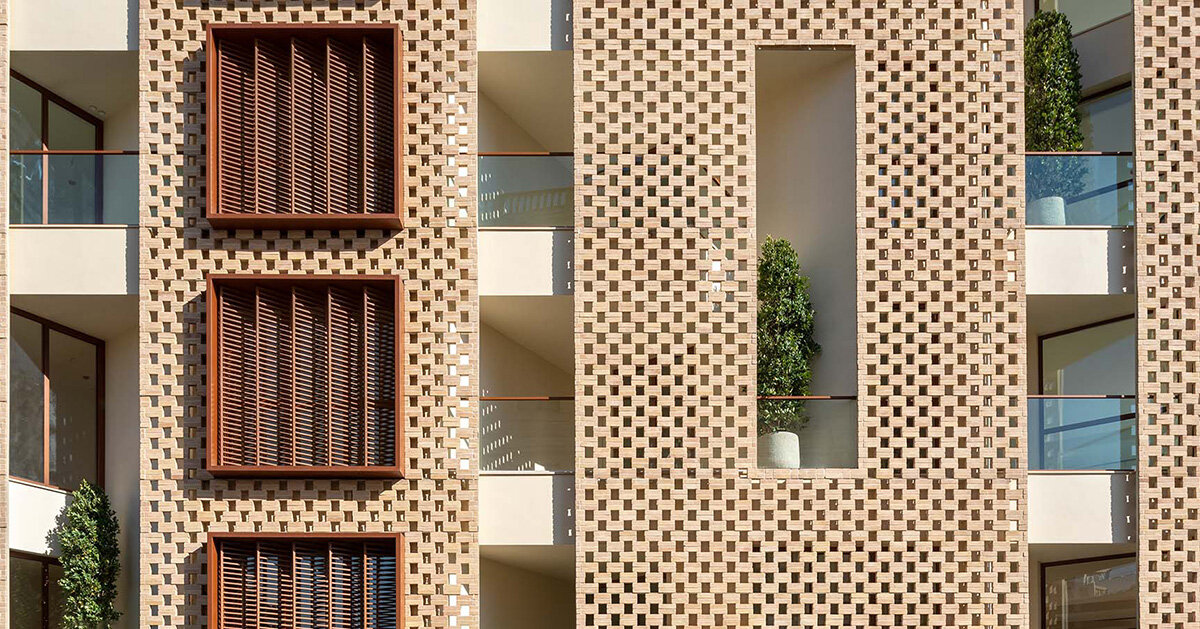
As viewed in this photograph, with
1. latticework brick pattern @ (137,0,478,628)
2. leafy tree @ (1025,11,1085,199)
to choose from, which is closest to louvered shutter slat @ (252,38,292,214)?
latticework brick pattern @ (137,0,478,628)

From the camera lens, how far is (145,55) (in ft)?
47.8

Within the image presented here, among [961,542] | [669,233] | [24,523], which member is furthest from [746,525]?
[24,523]

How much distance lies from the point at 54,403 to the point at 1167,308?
12.8 m

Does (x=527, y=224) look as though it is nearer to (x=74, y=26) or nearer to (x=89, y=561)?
(x=74, y=26)

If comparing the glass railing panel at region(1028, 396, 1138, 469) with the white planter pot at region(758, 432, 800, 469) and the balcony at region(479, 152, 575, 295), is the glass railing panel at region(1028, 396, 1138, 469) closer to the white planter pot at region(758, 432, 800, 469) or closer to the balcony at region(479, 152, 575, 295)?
the white planter pot at region(758, 432, 800, 469)

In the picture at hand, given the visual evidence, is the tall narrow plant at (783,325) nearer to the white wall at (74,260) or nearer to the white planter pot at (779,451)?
the white planter pot at (779,451)

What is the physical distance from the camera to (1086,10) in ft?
53.0

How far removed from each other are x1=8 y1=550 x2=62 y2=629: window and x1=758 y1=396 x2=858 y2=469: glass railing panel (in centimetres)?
819

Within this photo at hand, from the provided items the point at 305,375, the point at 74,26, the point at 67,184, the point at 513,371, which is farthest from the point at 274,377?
the point at 74,26

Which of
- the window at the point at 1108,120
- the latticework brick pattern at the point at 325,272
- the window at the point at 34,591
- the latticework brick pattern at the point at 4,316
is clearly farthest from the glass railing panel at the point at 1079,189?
the window at the point at 34,591

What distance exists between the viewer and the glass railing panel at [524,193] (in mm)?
14648

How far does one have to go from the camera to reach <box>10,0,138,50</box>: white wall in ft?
48.7

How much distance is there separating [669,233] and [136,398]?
6780 mm

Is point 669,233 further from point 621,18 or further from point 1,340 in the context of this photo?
point 1,340
